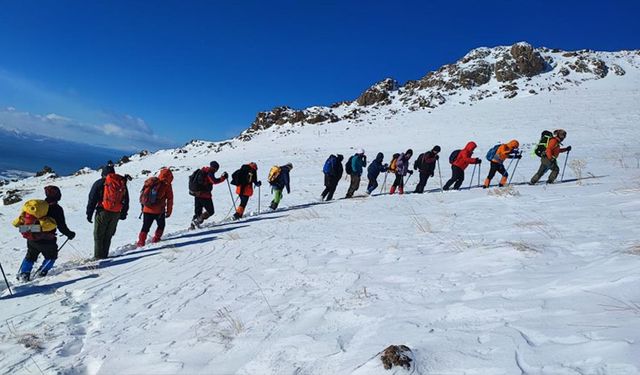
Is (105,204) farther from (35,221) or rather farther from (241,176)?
(241,176)

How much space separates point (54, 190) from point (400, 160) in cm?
1004

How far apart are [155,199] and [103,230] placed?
128cm

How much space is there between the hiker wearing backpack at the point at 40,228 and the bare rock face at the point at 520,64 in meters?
64.5

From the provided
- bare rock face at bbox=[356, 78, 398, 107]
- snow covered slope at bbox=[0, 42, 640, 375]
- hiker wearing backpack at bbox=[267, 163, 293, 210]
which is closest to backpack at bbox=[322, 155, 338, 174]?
hiker wearing backpack at bbox=[267, 163, 293, 210]

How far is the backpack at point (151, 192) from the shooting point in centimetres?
888

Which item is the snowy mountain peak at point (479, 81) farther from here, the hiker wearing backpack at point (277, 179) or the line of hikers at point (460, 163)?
the hiker wearing backpack at point (277, 179)

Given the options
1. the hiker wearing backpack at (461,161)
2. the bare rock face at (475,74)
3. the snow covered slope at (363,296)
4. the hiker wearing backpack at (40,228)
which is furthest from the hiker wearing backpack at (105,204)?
the bare rock face at (475,74)

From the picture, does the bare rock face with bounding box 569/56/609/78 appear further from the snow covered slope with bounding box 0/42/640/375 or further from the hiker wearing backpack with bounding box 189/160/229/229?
the hiker wearing backpack with bounding box 189/160/229/229

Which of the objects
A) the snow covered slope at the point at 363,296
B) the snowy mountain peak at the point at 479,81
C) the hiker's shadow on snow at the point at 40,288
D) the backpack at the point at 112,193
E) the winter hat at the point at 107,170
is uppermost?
the snowy mountain peak at the point at 479,81

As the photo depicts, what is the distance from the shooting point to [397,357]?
2607 millimetres

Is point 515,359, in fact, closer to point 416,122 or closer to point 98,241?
point 98,241

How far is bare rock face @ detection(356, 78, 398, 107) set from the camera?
6656 cm

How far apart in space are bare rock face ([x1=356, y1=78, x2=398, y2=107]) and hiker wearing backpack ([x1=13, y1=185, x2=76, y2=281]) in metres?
60.5

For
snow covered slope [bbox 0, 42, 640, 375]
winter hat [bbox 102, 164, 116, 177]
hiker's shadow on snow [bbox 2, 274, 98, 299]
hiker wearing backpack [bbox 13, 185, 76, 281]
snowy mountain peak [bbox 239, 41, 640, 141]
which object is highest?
snowy mountain peak [bbox 239, 41, 640, 141]
